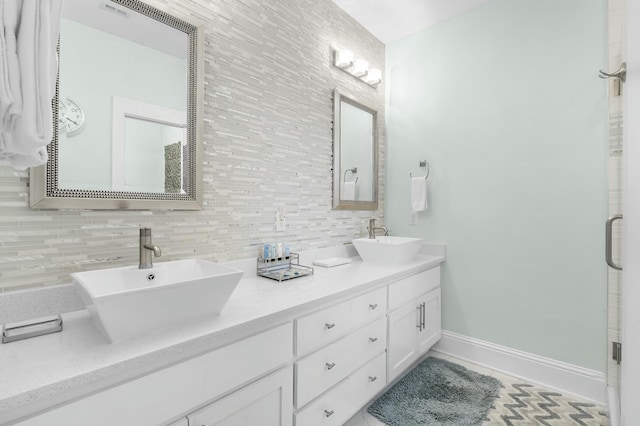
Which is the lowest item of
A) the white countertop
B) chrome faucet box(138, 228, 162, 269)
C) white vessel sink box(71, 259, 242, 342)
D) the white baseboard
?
the white baseboard

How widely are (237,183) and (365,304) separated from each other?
963mm

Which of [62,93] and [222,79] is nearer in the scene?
[62,93]

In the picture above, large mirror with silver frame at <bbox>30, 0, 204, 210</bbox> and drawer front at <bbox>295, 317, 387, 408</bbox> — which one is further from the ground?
large mirror with silver frame at <bbox>30, 0, 204, 210</bbox>

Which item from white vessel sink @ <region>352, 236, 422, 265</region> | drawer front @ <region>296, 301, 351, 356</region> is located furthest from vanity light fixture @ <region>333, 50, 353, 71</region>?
drawer front @ <region>296, 301, 351, 356</region>

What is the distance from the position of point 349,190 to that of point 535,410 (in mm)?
1836

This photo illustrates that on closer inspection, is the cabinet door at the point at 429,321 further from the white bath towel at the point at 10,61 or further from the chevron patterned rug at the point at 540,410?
the white bath towel at the point at 10,61

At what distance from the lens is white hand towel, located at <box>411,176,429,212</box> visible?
2.58 meters

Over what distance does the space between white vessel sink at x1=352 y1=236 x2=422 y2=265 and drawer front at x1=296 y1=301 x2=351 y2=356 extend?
0.65 meters

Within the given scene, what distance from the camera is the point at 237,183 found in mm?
1744

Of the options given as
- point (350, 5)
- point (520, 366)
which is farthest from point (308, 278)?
point (350, 5)

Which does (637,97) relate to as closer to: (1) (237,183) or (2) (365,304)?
(2) (365,304)

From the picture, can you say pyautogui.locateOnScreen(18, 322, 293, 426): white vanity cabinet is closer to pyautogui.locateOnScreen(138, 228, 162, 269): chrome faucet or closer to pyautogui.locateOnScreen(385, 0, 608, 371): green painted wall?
pyautogui.locateOnScreen(138, 228, 162, 269): chrome faucet

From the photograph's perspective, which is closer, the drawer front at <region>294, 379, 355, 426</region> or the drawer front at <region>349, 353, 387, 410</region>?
the drawer front at <region>294, 379, 355, 426</region>

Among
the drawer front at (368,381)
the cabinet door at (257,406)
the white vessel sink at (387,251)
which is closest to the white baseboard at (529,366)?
the white vessel sink at (387,251)
